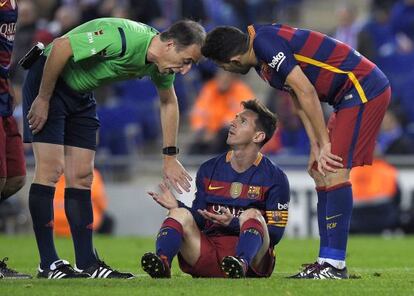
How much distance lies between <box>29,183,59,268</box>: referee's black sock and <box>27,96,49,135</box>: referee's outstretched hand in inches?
18.3

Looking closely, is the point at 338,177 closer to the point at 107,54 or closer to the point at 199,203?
the point at 199,203

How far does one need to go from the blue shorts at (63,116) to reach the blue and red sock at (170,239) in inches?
42.4

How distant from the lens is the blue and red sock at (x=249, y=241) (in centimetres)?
803

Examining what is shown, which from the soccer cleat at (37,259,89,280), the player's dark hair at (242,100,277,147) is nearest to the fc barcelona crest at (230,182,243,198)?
the player's dark hair at (242,100,277,147)

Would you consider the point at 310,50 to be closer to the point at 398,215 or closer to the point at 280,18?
the point at 398,215

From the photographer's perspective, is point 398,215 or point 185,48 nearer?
point 185,48

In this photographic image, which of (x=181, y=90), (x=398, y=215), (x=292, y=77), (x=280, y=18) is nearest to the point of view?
(x=292, y=77)

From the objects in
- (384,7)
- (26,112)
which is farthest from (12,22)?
(384,7)

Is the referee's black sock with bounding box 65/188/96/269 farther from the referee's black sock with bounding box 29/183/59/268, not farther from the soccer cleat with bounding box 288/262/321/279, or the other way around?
the soccer cleat with bounding box 288/262/321/279

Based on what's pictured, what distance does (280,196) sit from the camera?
8.48 m

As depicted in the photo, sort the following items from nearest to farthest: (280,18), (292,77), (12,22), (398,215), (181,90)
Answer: (292,77) → (12,22) → (398,215) → (181,90) → (280,18)

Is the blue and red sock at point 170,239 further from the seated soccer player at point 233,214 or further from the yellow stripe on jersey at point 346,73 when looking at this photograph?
the yellow stripe on jersey at point 346,73

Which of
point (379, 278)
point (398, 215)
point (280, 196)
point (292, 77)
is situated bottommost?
point (398, 215)

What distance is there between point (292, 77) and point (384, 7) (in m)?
A: 12.2
